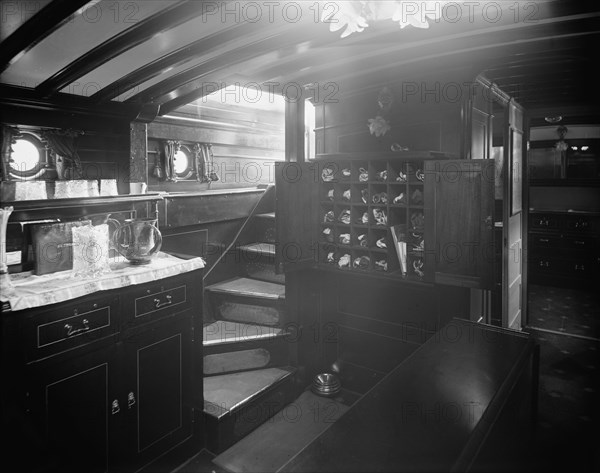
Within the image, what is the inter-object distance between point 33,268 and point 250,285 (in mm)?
2305

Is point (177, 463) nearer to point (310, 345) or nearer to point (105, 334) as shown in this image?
point (105, 334)

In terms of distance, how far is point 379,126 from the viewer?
4309mm

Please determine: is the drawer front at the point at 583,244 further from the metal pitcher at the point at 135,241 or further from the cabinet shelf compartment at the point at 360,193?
the metal pitcher at the point at 135,241

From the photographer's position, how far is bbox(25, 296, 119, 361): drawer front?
2.45 m

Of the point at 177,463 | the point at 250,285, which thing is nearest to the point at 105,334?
the point at 177,463

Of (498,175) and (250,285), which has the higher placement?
(498,175)

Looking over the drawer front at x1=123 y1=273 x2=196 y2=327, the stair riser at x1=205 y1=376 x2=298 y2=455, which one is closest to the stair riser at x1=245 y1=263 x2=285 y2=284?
the stair riser at x1=205 y1=376 x2=298 y2=455

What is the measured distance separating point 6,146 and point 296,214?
2.38m

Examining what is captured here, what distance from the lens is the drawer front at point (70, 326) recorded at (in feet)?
8.05

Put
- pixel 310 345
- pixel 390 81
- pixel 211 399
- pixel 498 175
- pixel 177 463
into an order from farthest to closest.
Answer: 1. pixel 498 175
2. pixel 310 345
3. pixel 390 81
4. pixel 211 399
5. pixel 177 463

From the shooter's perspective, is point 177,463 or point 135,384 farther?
point 177,463

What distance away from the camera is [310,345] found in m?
4.64

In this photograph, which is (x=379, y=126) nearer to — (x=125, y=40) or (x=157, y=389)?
(x=125, y=40)

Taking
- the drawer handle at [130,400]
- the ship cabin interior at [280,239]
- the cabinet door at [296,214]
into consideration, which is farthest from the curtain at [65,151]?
the cabinet door at [296,214]
